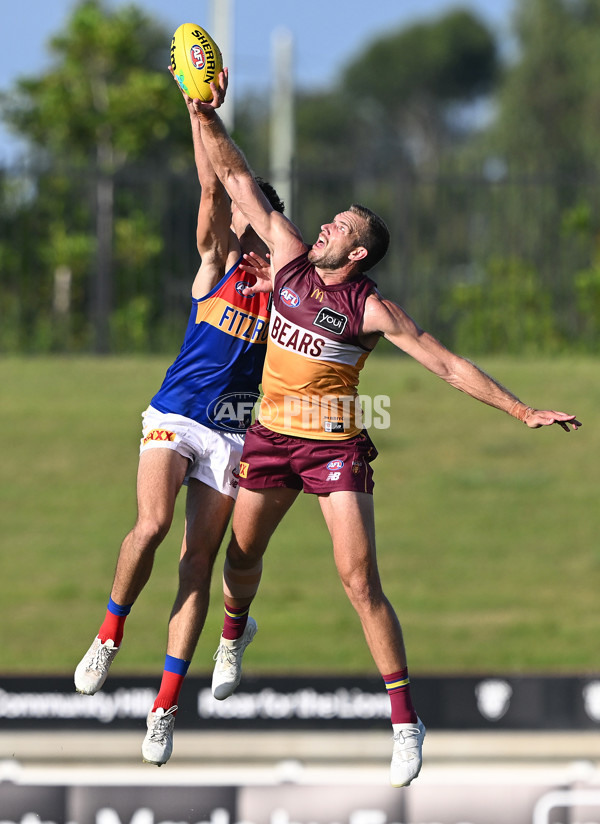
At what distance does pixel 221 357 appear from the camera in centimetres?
768

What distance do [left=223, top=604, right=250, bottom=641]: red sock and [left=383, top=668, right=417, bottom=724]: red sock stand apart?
113 cm

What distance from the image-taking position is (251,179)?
7332 mm

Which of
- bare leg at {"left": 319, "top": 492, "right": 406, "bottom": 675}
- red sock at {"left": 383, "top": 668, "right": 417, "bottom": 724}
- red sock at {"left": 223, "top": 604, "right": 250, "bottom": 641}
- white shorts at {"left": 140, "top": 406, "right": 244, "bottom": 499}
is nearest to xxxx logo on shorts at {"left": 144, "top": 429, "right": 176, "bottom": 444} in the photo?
white shorts at {"left": 140, "top": 406, "right": 244, "bottom": 499}

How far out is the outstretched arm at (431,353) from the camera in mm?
6770

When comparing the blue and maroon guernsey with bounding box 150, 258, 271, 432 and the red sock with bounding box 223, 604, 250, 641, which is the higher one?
the blue and maroon guernsey with bounding box 150, 258, 271, 432

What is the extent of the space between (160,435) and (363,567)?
1.51 m

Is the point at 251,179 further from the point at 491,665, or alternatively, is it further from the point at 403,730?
the point at 491,665

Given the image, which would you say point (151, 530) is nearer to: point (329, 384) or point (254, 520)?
point (254, 520)

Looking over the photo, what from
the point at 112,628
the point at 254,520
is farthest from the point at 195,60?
the point at 112,628

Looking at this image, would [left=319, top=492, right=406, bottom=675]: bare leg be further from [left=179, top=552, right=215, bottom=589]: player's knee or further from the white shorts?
[left=179, top=552, right=215, bottom=589]: player's knee

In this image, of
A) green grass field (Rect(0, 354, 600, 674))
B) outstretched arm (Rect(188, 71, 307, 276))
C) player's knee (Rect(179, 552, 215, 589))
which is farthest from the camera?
green grass field (Rect(0, 354, 600, 674))

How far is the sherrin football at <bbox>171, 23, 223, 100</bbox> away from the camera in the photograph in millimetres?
6922

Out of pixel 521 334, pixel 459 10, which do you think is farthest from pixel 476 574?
pixel 459 10

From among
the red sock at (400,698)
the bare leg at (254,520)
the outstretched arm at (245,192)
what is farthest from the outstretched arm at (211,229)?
the red sock at (400,698)
